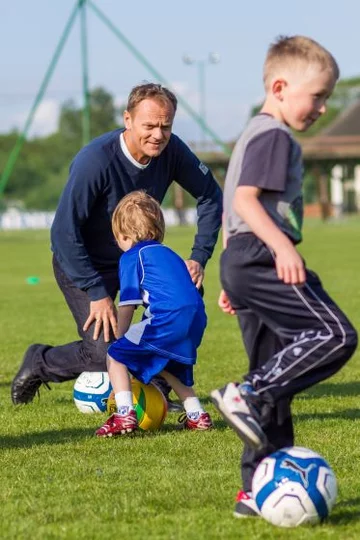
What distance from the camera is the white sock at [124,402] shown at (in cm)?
709

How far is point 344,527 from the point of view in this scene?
15.8ft

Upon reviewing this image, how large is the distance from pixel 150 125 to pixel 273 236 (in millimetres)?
2803

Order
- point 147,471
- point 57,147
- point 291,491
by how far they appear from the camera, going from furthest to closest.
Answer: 1. point 57,147
2. point 147,471
3. point 291,491

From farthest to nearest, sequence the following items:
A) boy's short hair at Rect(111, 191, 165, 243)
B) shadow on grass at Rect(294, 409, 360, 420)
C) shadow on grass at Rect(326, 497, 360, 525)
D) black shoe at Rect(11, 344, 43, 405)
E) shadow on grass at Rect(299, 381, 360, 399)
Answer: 1. shadow on grass at Rect(299, 381, 360, 399)
2. black shoe at Rect(11, 344, 43, 405)
3. shadow on grass at Rect(294, 409, 360, 420)
4. boy's short hair at Rect(111, 191, 165, 243)
5. shadow on grass at Rect(326, 497, 360, 525)

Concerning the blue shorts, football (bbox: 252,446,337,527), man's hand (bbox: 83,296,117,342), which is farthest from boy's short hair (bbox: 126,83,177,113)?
football (bbox: 252,446,337,527)

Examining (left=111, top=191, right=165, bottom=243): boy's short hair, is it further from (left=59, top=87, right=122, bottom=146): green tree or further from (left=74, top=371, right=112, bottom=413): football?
(left=59, top=87, right=122, bottom=146): green tree

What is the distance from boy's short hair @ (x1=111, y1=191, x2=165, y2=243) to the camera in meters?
6.93

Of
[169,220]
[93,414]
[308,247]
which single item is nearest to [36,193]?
[169,220]

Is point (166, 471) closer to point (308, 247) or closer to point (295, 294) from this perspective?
point (295, 294)

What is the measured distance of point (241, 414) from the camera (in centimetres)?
466

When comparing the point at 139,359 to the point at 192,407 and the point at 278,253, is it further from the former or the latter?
the point at 278,253

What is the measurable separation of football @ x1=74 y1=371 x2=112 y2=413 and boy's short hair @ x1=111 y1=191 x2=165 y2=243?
4.36 feet

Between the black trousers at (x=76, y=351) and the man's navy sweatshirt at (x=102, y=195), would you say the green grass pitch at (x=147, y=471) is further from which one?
the man's navy sweatshirt at (x=102, y=195)

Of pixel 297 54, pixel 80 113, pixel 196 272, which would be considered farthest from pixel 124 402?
pixel 80 113
